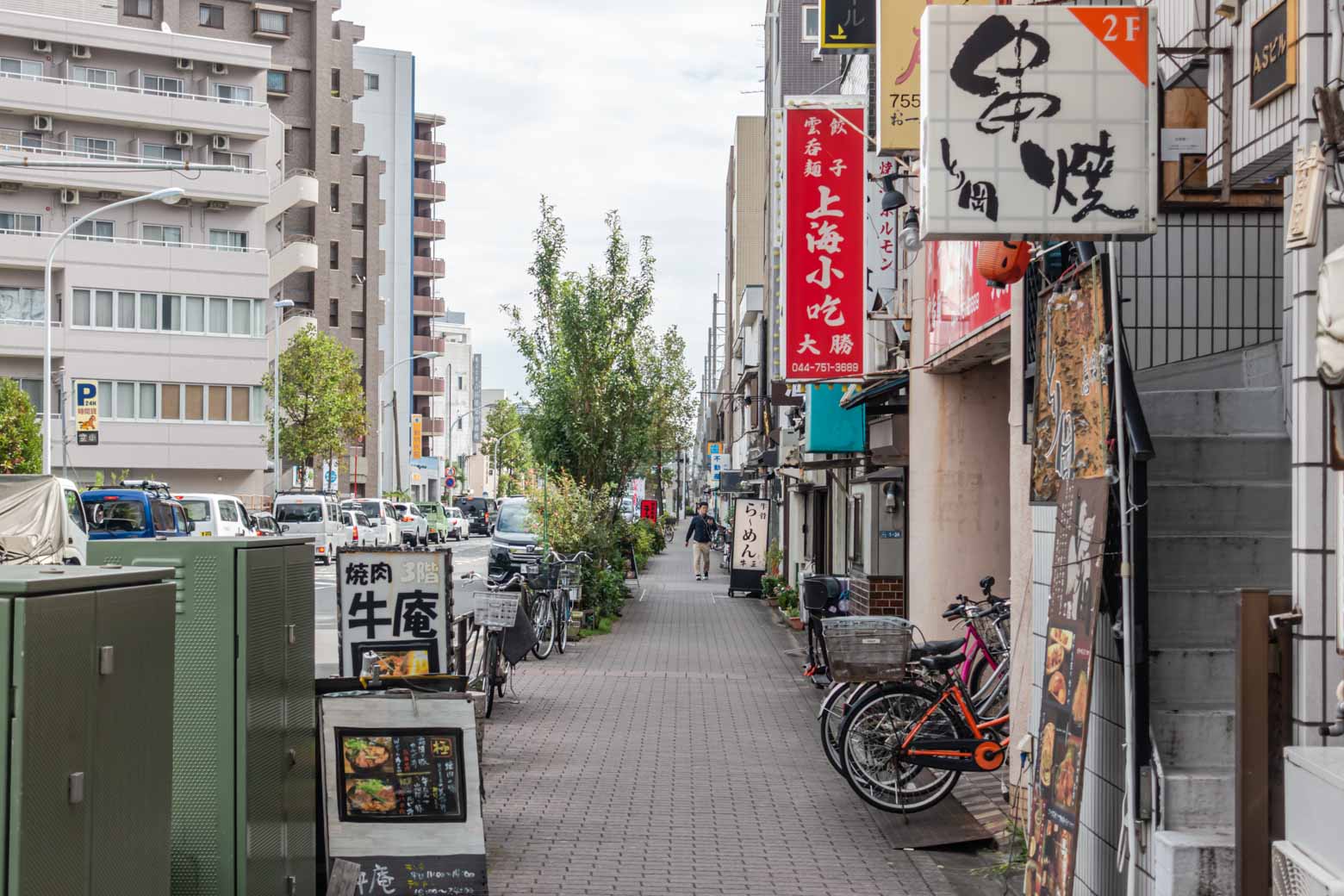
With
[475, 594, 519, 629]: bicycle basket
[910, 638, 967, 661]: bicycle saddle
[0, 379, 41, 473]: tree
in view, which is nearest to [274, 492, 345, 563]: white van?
[0, 379, 41, 473]: tree

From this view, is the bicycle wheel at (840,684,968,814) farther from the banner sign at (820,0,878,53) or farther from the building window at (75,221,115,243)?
the building window at (75,221,115,243)

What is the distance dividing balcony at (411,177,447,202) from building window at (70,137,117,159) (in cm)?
3613

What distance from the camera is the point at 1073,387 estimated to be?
5953mm

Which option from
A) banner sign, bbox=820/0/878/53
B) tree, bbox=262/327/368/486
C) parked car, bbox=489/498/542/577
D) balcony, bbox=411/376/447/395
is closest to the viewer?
banner sign, bbox=820/0/878/53

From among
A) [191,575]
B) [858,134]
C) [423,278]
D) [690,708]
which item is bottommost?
[690,708]

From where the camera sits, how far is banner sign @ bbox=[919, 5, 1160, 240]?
17.8 ft

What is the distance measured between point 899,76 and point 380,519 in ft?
149

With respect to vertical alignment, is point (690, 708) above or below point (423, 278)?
below

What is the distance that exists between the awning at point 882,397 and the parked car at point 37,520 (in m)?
11.1

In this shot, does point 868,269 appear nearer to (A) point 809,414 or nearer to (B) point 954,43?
(A) point 809,414

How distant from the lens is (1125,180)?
17.9 ft

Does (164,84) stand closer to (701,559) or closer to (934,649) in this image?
(701,559)

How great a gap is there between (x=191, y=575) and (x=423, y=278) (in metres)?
87.6

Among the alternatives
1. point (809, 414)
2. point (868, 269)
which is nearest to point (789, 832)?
point (868, 269)
